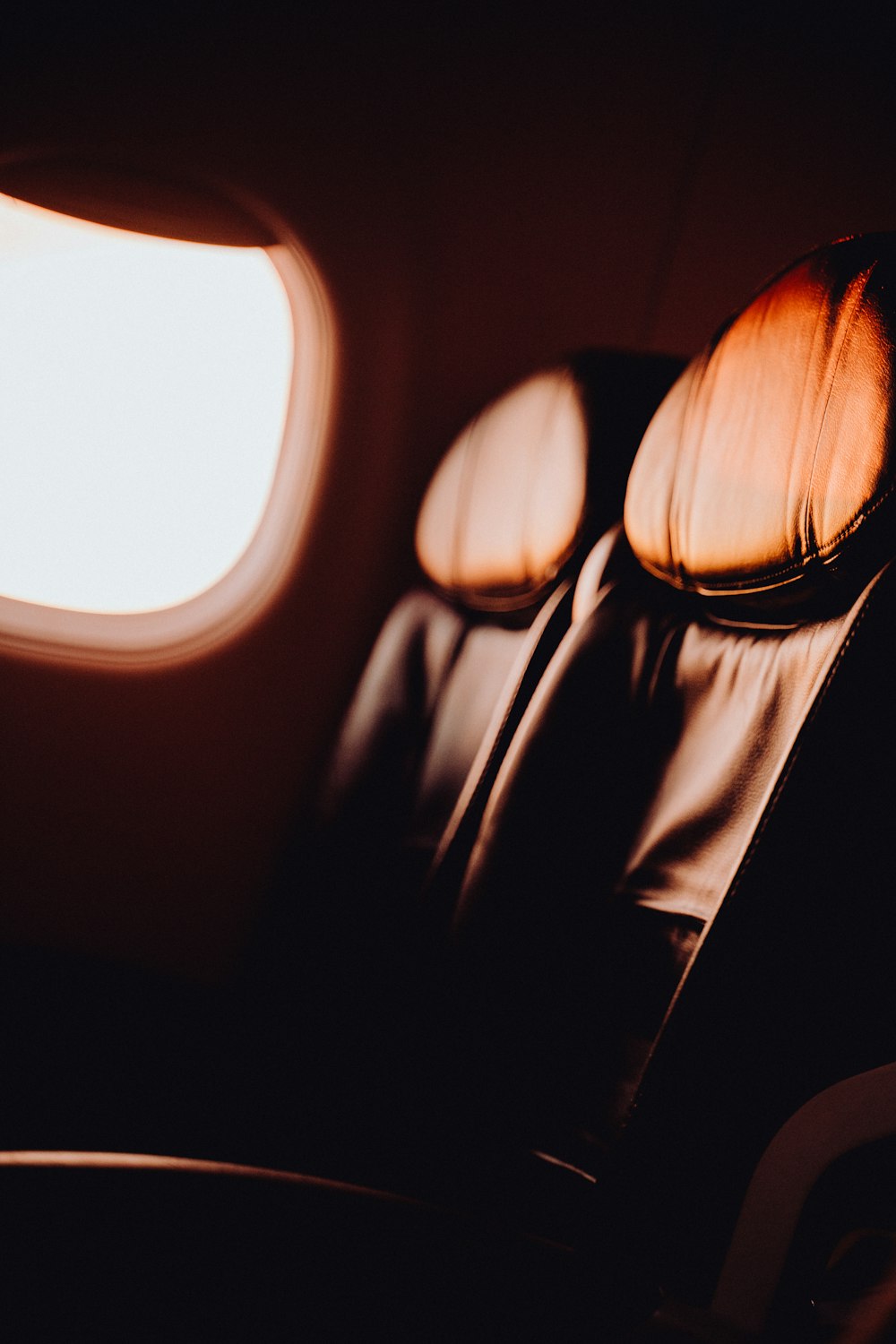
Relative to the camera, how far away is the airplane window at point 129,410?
1.31 m

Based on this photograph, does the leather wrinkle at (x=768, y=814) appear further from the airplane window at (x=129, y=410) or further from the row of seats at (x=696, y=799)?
the airplane window at (x=129, y=410)

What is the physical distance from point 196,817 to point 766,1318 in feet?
3.61

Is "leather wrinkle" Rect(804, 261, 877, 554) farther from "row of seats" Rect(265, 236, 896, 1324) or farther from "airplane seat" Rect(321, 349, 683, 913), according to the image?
"airplane seat" Rect(321, 349, 683, 913)

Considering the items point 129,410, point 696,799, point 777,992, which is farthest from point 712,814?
point 129,410

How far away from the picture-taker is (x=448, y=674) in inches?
45.4

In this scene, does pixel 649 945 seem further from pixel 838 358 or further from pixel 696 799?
pixel 838 358

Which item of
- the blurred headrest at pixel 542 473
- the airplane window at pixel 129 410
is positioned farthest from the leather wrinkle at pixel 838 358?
the airplane window at pixel 129 410

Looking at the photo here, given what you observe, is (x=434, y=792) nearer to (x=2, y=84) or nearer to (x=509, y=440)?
(x=509, y=440)

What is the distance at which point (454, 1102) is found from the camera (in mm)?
741

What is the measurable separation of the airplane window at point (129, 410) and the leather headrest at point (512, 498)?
1.13 ft

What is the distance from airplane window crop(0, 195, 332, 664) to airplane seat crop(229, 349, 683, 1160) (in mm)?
337

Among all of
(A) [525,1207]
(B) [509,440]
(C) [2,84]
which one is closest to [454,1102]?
(A) [525,1207]

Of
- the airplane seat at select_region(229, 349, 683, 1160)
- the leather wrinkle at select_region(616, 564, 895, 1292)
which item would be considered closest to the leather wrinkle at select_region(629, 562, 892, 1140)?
the leather wrinkle at select_region(616, 564, 895, 1292)

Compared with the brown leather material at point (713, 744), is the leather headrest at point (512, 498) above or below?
above
